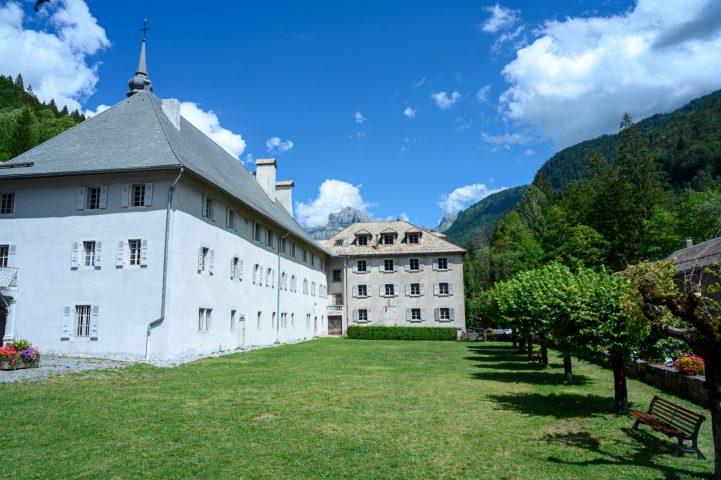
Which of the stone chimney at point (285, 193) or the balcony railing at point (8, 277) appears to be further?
the stone chimney at point (285, 193)

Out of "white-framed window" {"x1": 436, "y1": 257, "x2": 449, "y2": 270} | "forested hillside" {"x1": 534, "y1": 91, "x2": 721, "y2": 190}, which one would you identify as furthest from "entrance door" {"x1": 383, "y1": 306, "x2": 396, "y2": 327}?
"forested hillside" {"x1": 534, "y1": 91, "x2": 721, "y2": 190}

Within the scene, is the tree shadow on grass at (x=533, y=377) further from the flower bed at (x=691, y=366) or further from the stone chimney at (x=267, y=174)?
the stone chimney at (x=267, y=174)

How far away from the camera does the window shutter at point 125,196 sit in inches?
834

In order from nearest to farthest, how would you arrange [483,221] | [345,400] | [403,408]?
[403,408], [345,400], [483,221]

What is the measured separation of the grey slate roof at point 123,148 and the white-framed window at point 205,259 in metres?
3.14

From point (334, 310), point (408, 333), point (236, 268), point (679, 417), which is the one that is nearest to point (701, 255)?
point (408, 333)

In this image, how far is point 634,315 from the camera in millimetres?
7977

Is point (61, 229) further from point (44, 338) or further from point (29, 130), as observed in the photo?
point (29, 130)

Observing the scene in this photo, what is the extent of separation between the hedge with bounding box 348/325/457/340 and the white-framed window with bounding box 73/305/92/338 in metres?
27.1

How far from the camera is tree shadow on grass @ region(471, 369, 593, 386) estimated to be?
15949 millimetres

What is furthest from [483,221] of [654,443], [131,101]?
[654,443]

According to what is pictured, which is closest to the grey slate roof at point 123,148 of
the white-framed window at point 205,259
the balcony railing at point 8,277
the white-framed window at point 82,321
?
the white-framed window at point 205,259

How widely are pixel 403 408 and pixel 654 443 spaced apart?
16.5 feet

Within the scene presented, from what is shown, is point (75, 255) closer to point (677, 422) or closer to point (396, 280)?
point (677, 422)
